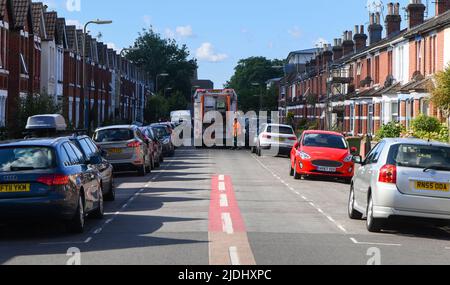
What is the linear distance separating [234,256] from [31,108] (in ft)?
75.3

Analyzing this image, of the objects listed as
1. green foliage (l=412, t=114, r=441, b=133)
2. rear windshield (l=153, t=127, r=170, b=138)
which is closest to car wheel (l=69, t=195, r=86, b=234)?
green foliage (l=412, t=114, r=441, b=133)

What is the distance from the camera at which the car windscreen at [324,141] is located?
2764 centimetres

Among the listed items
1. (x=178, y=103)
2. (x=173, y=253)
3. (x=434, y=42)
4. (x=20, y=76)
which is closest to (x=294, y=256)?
(x=173, y=253)

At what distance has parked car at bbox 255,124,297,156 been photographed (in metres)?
42.4

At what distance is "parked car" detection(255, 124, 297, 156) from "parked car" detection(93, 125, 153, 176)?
15.8 meters

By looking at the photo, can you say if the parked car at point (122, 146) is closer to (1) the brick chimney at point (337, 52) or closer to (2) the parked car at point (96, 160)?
(2) the parked car at point (96, 160)

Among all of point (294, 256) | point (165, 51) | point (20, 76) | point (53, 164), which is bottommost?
point (294, 256)

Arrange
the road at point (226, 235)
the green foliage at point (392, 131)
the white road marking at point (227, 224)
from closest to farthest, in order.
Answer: the road at point (226, 235) < the white road marking at point (227, 224) < the green foliage at point (392, 131)

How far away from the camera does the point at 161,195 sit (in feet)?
68.2

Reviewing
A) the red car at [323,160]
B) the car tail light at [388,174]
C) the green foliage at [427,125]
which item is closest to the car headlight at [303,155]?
the red car at [323,160]

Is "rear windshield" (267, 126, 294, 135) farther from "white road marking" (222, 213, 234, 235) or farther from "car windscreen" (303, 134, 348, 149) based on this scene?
"white road marking" (222, 213, 234, 235)

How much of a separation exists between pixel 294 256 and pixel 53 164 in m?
4.42

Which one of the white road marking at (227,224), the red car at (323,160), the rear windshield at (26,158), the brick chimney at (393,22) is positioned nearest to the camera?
the rear windshield at (26,158)

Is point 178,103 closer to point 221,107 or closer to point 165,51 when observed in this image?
point 165,51
